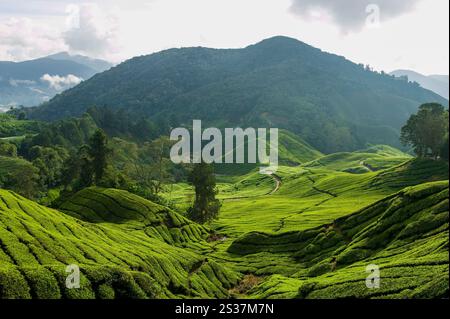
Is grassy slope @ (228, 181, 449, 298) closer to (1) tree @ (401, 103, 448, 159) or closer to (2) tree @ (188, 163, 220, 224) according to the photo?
(2) tree @ (188, 163, 220, 224)

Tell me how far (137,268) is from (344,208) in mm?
80010

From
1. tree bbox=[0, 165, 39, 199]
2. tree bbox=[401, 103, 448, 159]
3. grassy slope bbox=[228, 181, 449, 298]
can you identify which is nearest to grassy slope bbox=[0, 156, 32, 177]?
tree bbox=[0, 165, 39, 199]

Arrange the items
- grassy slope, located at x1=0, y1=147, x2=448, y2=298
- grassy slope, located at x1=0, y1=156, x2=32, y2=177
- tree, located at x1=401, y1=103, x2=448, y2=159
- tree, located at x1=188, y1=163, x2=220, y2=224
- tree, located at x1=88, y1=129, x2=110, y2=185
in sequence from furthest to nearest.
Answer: grassy slope, located at x1=0, y1=156, x2=32, y2=177 < tree, located at x1=188, y1=163, x2=220, y2=224 < tree, located at x1=88, y1=129, x2=110, y2=185 < tree, located at x1=401, y1=103, x2=448, y2=159 < grassy slope, located at x1=0, y1=147, x2=448, y2=298

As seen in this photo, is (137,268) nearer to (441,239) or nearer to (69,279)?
(69,279)

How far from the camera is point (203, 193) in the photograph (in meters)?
120

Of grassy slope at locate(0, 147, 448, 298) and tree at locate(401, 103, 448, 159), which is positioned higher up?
tree at locate(401, 103, 448, 159)

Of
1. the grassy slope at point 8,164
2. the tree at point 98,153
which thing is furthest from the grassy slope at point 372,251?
the grassy slope at point 8,164

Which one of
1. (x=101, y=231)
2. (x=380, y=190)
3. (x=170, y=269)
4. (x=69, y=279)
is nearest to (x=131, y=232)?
(x=101, y=231)

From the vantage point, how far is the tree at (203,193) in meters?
119

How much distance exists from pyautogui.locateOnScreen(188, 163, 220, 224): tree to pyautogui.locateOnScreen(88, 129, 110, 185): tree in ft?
87.6

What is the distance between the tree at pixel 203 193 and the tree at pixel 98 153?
26.7 metres

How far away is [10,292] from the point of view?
3472 centimetres

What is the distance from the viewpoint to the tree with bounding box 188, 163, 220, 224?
119125mm

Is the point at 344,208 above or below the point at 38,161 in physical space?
below
